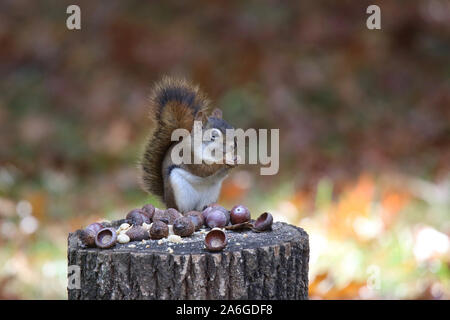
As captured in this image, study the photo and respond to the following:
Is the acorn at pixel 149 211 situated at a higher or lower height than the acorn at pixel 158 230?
higher

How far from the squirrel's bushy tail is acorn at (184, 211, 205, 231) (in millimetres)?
303

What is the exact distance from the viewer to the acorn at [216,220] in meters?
2.00

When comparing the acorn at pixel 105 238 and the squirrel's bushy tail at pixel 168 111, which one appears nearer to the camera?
the acorn at pixel 105 238

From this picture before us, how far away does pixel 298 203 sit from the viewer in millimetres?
3293

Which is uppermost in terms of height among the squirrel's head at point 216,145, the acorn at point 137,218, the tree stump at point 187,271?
the squirrel's head at point 216,145

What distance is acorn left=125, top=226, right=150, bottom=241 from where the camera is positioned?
185cm

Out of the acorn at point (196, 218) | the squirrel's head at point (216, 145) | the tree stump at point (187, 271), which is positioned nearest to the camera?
the tree stump at point (187, 271)

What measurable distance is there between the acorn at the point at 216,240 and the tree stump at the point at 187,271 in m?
0.02

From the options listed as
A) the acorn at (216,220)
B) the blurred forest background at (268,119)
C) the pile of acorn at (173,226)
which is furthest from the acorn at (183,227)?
the blurred forest background at (268,119)

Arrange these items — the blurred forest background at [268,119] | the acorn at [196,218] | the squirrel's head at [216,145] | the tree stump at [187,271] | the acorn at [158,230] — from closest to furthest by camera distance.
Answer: the tree stump at [187,271]
the acorn at [158,230]
the acorn at [196,218]
the squirrel's head at [216,145]
the blurred forest background at [268,119]

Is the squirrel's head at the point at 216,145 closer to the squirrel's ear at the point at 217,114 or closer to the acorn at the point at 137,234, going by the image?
the squirrel's ear at the point at 217,114

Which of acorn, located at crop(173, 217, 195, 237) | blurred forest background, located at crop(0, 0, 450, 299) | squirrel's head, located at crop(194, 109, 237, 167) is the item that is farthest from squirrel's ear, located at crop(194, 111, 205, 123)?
blurred forest background, located at crop(0, 0, 450, 299)

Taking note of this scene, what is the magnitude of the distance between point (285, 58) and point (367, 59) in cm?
67
